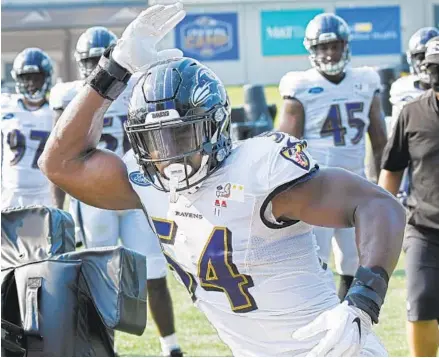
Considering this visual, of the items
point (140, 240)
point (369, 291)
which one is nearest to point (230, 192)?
point (369, 291)

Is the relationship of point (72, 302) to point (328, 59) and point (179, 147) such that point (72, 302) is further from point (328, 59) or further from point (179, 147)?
point (328, 59)

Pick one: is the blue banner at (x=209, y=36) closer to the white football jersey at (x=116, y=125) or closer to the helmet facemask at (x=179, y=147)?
the white football jersey at (x=116, y=125)

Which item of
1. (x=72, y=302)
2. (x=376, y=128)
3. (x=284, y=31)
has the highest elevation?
(x=284, y=31)

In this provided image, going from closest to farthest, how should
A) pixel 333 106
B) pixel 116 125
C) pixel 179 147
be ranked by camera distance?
pixel 179 147
pixel 116 125
pixel 333 106

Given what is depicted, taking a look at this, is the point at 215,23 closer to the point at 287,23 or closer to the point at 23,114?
the point at 287,23

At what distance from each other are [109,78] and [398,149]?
81.1 inches

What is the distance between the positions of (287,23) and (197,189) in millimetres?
28154

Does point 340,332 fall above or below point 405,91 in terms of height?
below

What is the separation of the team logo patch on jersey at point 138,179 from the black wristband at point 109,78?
253mm

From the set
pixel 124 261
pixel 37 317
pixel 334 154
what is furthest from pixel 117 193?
pixel 334 154

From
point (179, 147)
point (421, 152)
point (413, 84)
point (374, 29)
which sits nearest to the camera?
point (179, 147)

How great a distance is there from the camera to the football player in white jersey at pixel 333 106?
6.42 metres

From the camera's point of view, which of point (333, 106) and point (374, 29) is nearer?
point (333, 106)

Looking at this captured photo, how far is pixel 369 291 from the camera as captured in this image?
2490 mm
